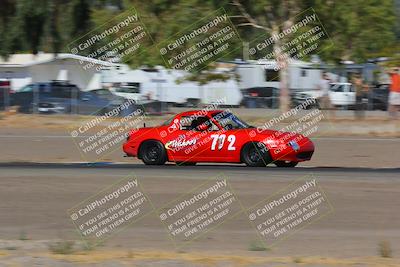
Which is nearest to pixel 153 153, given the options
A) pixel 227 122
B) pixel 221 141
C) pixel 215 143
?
pixel 215 143

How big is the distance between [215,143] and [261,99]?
58.6ft

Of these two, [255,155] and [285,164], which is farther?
[285,164]

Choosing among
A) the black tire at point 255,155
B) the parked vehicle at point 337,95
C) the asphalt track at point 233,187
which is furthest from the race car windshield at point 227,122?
the parked vehicle at point 337,95

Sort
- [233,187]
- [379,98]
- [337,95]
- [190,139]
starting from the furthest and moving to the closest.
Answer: [337,95]
[379,98]
[190,139]
[233,187]

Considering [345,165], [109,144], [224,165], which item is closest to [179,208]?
[224,165]

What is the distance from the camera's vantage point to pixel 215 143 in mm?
17156

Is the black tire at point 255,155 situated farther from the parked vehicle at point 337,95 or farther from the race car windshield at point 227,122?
the parked vehicle at point 337,95

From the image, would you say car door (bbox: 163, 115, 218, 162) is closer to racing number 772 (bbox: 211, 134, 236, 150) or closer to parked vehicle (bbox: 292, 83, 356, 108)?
racing number 772 (bbox: 211, 134, 236, 150)

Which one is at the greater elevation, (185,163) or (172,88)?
(185,163)

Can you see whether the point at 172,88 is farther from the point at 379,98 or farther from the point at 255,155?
the point at 255,155

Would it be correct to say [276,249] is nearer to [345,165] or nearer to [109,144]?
[345,165]

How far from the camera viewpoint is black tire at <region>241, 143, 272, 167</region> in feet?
55.1

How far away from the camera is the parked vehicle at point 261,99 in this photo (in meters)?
34.0

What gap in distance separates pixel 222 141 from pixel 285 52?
1338 centimetres
